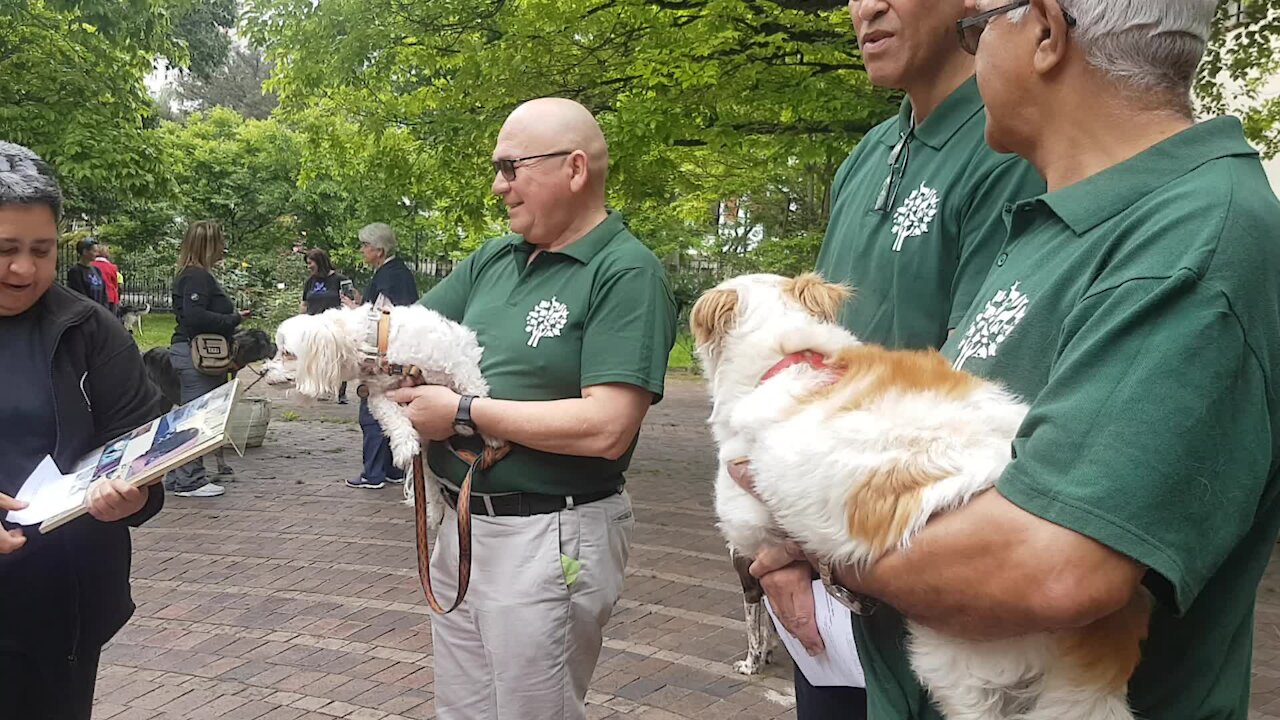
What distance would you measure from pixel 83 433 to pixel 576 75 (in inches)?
283

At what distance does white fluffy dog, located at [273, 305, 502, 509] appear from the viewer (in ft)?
10.7

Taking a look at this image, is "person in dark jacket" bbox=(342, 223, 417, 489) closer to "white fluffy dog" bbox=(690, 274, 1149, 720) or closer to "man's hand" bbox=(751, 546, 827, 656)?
"man's hand" bbox=(751, 546, 827, 656)

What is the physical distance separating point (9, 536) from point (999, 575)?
8.16 feet

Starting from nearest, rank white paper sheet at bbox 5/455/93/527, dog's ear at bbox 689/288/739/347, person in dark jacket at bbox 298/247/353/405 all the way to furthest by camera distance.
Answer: dog's ear at bbox 689/288/739/347
white paper sheet at bbox 5/455/93/527
person in dark jacket at bbox 298/247/353/405

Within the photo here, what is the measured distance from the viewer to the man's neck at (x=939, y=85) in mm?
2277

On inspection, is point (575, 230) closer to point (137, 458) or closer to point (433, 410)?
point (433, 410)

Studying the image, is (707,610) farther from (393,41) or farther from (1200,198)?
(393,41)

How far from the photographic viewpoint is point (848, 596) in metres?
1.66

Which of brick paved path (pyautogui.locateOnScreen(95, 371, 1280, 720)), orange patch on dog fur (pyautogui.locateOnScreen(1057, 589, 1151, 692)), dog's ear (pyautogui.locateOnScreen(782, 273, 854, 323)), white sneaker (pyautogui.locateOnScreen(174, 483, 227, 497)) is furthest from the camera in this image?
white sneaker (pyautogui.locateOnScreen(174, 483, 227, 497))

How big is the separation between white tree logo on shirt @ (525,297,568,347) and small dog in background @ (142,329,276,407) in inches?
242

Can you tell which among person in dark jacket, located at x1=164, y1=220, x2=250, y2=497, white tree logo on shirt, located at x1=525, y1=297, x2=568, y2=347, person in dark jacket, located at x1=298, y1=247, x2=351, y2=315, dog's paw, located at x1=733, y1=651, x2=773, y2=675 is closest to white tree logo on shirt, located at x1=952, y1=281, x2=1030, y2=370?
white tree logo on shirt, located at x1=525, y1=297, x2=568, y2=347

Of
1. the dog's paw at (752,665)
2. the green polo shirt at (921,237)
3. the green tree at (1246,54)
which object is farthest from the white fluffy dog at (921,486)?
the green tree at (1246,54)

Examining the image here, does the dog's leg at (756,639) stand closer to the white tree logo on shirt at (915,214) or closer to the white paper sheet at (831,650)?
the white paper sheet at (831,650)

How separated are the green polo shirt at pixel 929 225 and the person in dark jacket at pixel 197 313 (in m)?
8.20
